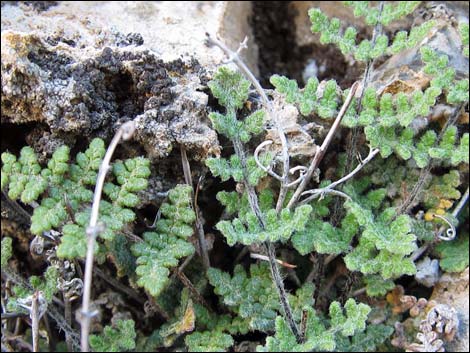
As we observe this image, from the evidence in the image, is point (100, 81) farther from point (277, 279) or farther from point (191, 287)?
point (277, 279)

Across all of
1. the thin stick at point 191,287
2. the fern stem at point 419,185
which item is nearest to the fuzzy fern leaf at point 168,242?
the thin stick at point 191,287

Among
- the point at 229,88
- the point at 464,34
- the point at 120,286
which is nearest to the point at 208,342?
the point at 120,286

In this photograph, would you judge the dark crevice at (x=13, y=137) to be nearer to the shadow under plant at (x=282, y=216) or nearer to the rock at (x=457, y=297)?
the shadow under plant at (x=282, y=216)

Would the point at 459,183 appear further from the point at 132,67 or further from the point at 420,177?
the point at 132,67

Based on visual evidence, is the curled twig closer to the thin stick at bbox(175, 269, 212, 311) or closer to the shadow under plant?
the shadow under plant

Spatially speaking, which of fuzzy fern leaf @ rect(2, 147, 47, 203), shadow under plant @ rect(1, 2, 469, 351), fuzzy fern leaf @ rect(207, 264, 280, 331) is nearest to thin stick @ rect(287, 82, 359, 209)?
shadow under plant @ rect(1, 2, 469, 351)
